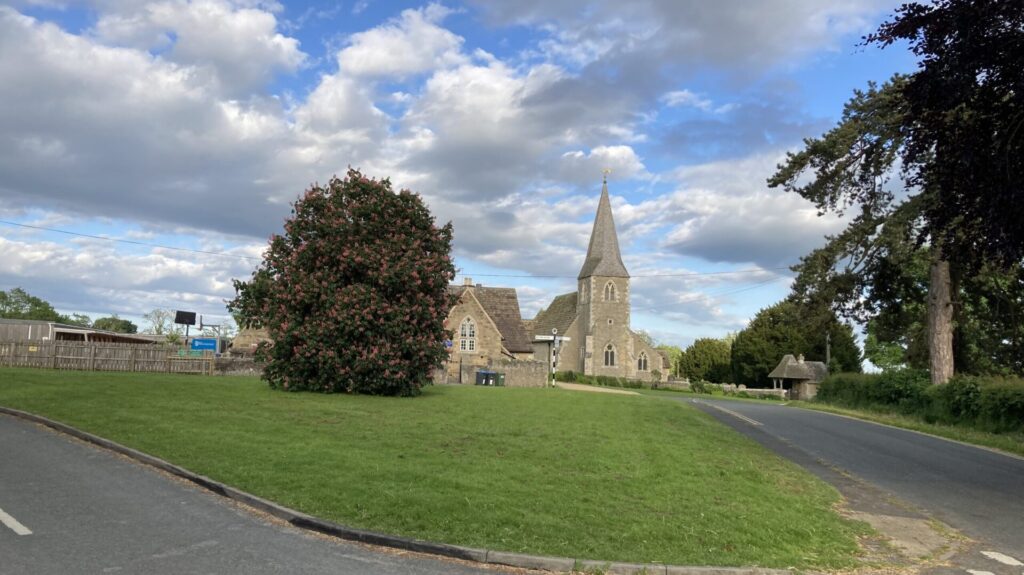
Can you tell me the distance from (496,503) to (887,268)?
2882 cm

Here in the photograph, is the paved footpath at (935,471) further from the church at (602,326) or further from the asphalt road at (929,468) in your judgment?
the church at (602,326)

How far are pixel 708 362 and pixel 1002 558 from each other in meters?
90.5

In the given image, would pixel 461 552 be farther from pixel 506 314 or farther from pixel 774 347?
pixel 774 347

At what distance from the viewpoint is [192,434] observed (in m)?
14.0

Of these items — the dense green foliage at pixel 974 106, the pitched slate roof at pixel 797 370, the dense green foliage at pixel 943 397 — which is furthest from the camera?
the pitched slate roof at pixel 797 370

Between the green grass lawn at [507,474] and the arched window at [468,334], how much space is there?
36866 mm

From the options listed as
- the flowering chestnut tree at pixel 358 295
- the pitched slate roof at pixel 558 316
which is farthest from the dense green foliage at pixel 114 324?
the flowering chestnut tree at pixel 358 295

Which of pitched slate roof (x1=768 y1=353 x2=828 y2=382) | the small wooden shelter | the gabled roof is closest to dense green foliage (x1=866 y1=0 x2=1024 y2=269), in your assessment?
the gabled roof

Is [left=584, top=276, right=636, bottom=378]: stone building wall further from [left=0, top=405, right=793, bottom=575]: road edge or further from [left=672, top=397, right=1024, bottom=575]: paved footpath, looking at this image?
[left=0, top=405, right=793, bottom=575]: road edge

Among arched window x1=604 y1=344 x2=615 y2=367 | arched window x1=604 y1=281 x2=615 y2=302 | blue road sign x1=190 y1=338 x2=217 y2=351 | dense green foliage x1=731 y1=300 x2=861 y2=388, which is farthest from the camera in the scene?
arched window x1=604 y1=281 x2=615 y2=302

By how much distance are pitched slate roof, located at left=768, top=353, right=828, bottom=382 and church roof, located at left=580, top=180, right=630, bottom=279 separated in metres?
20.4

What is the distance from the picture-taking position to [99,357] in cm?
3684

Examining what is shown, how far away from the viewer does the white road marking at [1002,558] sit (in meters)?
7.81

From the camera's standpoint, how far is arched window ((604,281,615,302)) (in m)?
85.2
